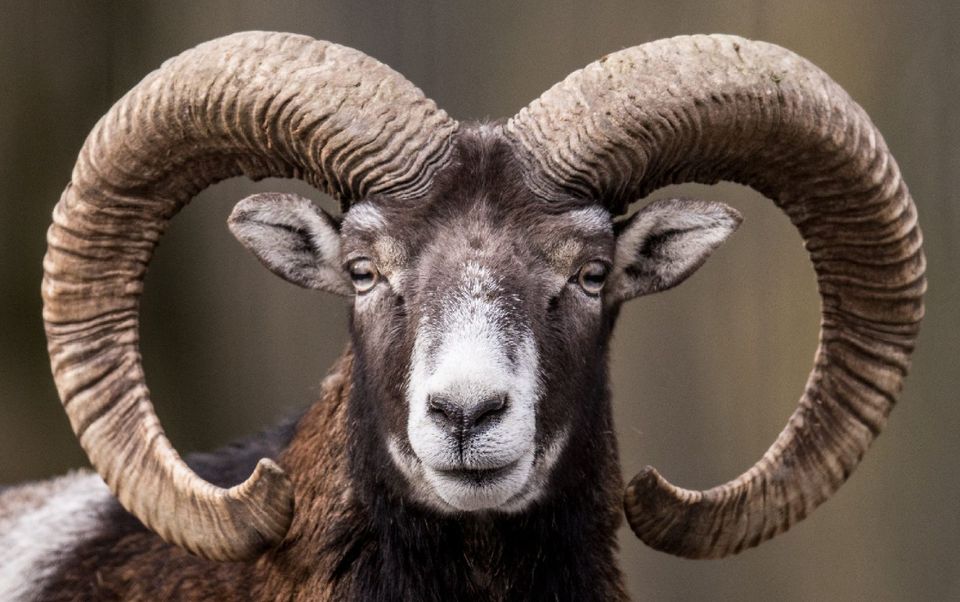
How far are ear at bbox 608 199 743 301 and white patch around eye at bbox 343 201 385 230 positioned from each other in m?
0.99

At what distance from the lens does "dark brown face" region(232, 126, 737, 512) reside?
4.79 meters

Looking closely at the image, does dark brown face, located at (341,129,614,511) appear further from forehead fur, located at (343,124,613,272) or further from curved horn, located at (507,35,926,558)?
curved horn, located at (507,35,926,558)

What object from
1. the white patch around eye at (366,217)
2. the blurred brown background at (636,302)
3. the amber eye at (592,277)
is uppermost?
the white patch around eye at (366,217)

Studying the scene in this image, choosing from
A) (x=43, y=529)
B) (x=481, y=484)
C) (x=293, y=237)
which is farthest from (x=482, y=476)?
(x=43, y=529)

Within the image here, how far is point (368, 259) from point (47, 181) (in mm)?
7006

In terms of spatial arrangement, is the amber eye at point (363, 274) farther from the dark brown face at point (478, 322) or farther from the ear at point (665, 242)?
the ear at point (665, 242)

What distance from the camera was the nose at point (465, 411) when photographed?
15.2ft

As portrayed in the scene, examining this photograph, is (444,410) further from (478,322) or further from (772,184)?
(772,184)

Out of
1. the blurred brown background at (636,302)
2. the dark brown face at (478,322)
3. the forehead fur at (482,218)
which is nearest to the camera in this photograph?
the dark brown face at (478,322)

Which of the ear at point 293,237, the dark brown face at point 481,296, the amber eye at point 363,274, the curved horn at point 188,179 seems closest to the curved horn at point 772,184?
the dark brown face at point 481,296

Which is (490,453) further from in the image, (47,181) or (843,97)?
(47,181)

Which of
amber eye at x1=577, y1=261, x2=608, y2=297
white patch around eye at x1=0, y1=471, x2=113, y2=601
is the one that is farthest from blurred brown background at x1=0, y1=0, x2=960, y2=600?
amber eye at x1=577, y1=261, x2=608, y2=297

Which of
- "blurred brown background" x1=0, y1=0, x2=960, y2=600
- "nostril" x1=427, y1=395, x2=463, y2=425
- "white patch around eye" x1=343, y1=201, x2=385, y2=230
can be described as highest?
"white patch around eye" x1=343, y1=201, x2=385, y2=230

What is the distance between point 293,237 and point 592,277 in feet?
4.12
